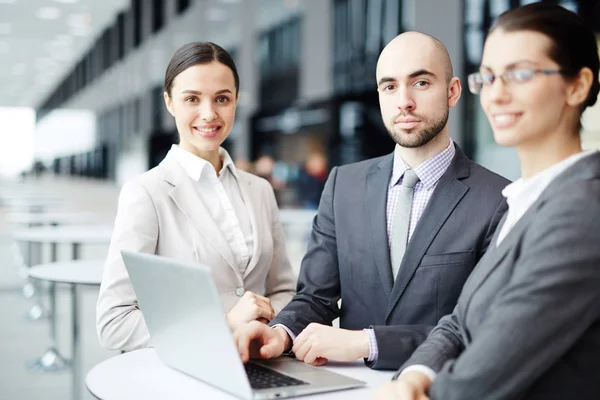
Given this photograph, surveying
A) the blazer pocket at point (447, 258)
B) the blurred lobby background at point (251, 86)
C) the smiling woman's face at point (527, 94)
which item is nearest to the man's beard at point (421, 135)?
the blazer pocket at point (447, 258)

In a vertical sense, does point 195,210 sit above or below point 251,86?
below

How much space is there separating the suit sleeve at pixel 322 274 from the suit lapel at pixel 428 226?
0.22 meters

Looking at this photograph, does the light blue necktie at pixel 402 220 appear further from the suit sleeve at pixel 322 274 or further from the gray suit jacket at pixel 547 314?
the gray suit jacket at pixel 547 314

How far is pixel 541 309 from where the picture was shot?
1147mm

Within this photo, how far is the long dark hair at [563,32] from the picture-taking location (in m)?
1.26

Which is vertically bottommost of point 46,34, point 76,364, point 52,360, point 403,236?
point 52,360

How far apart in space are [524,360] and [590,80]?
52 cm

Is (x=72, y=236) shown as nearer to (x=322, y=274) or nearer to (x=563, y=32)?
(x=322, y=274)

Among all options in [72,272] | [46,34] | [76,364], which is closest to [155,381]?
[72,272]

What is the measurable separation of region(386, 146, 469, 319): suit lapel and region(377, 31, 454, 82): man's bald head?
11.4 inches

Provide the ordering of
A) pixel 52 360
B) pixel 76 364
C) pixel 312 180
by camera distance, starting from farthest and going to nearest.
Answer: pixel 312 180
pixel 52 360
pixel 76 364

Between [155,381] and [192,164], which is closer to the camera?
[155,381]

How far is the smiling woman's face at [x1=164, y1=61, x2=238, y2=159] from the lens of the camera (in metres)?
2.17

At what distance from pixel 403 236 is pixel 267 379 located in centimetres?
61
